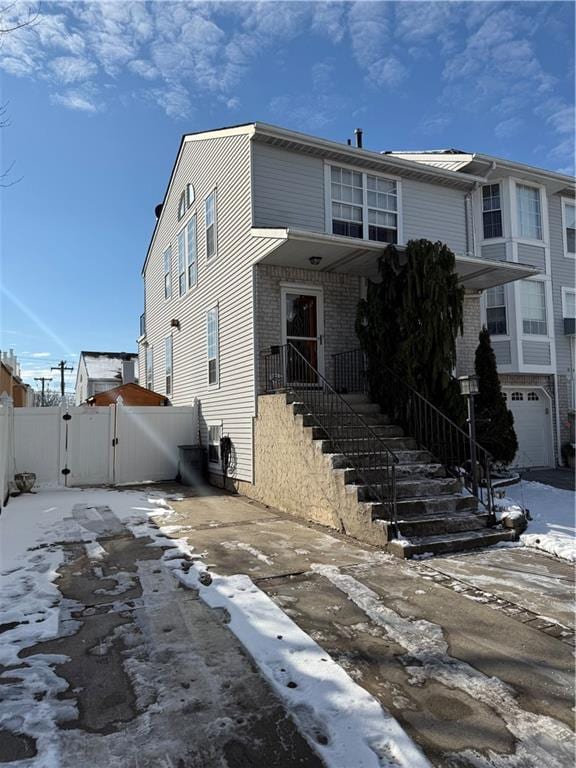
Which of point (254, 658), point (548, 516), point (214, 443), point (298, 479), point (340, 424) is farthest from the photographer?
point (214, 443)

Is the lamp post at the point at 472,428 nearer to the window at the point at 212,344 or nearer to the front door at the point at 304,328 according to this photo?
the front door at the point at 304,328

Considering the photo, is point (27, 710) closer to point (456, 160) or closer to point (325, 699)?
point (325, 699)

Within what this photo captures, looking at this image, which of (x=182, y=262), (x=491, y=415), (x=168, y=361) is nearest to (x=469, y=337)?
(x=491, y=415)

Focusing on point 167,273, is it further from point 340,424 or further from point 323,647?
point 323,647

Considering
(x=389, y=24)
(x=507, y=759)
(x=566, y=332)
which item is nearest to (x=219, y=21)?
(x=389, y=24)

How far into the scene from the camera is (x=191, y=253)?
44.7ft

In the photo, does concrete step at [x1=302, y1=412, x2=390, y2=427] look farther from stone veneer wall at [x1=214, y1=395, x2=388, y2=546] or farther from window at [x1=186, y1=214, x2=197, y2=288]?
window at [x1=186, y1=214, x2=197, y2=288]

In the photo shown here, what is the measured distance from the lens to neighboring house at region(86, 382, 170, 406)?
14.9m

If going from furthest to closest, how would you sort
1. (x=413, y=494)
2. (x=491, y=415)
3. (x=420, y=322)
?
1. (x=491, y=415)
2. (x=420, y=322)
3. (x=413, y=494)

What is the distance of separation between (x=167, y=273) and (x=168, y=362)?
2.93 m

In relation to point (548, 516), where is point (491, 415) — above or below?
above

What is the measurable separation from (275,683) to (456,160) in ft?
43.4

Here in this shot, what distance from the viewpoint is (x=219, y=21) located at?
736cm

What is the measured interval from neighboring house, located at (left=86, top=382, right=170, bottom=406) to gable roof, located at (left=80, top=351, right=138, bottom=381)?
48.0 ft
